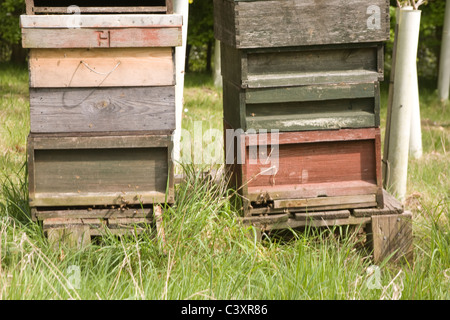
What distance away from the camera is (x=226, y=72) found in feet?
14.4

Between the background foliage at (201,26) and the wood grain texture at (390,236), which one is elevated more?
the background foliage at (201,26)

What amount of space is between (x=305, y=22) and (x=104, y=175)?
1.45 m

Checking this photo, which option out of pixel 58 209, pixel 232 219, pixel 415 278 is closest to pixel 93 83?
pixel 58 209

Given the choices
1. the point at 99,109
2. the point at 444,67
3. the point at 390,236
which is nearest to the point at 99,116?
the point at 99,109

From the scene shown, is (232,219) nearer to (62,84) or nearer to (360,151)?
(360,151)

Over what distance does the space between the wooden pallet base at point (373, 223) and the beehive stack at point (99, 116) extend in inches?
26.6

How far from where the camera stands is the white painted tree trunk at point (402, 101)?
5.25m

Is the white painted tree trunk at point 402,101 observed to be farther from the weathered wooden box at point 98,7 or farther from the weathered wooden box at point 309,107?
the weathered wooden box at point 98,7

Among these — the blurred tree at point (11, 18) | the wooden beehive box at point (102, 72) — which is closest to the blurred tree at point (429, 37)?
the wooden beehive box at point (102, 72)

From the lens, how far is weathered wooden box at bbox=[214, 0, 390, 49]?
3.80m

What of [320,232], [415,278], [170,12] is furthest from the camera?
[320,232]

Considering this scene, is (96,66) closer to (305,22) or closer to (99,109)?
(99,109)

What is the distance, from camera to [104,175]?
3857mm
